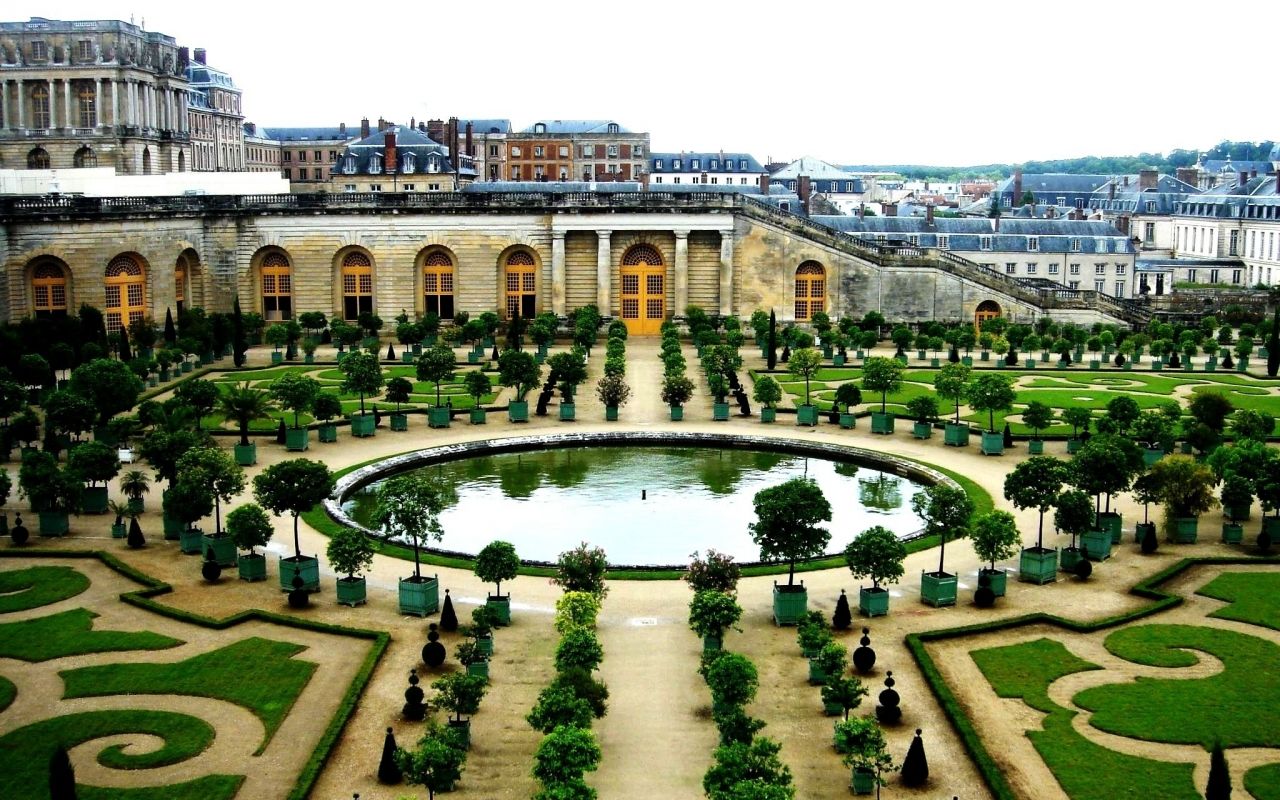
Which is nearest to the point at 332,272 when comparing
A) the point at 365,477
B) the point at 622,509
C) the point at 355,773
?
the point at 365,477

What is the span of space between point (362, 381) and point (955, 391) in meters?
20.9

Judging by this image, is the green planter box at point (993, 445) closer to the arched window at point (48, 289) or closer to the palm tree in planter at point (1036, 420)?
the palm tree in planter at point (1036, 420)

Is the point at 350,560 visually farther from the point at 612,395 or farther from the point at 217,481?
the point at 612,395

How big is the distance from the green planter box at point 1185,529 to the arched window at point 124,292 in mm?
51012

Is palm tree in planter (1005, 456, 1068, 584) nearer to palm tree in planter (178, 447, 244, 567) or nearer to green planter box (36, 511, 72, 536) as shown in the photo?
palm tree in planter (178, 447, 244, 567)

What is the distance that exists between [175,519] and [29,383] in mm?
21048

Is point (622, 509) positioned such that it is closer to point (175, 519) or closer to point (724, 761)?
point (175, 519)

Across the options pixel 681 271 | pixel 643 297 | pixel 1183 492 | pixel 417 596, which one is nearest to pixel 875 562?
pixel 417 596

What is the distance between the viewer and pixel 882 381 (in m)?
50.4

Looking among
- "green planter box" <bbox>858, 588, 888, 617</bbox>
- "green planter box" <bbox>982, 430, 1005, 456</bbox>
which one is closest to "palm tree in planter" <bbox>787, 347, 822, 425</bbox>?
"green planter box" <bbox>982, 430, 1005, 456</bbox>

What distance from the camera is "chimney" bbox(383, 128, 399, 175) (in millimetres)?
99750

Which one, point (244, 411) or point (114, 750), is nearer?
point (114, 750)

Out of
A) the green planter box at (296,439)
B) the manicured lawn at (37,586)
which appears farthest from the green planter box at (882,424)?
the manicured lawn at (37,586)

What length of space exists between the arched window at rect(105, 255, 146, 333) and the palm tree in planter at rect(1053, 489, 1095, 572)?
4983cm
